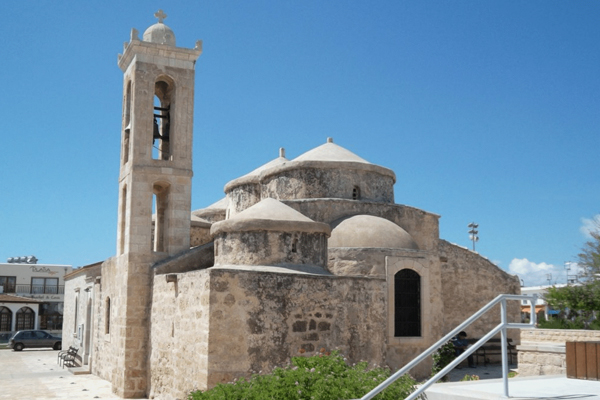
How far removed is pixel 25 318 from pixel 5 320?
1075 mm

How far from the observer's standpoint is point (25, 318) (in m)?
35.8

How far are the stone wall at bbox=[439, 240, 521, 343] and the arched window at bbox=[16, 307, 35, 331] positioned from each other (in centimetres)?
2881

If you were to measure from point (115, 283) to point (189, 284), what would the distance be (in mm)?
3924

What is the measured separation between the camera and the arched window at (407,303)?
1238 cm

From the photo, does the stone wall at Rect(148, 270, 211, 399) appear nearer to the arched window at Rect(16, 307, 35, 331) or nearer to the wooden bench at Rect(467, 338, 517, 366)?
the wooden bench at Rect(467, 338, 517, 366)

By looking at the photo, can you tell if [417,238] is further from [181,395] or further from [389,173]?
[181,395]

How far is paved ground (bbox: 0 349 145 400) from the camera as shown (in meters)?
12.2

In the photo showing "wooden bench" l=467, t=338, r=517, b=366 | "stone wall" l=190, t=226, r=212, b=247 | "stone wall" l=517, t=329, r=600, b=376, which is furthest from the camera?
"stone wall" l=190, t=226, r=212, b=247

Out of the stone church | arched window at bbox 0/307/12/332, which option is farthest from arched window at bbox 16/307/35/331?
the stone church

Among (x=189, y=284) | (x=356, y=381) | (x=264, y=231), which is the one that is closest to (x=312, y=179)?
(x=264, y=231)

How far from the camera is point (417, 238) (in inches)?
559

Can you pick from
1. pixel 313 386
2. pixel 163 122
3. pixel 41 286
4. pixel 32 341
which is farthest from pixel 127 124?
pixel 41 286

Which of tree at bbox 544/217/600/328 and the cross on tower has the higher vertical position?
the cross on tower

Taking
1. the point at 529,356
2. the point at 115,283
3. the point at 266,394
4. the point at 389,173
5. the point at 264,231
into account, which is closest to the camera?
the point at 266,394
